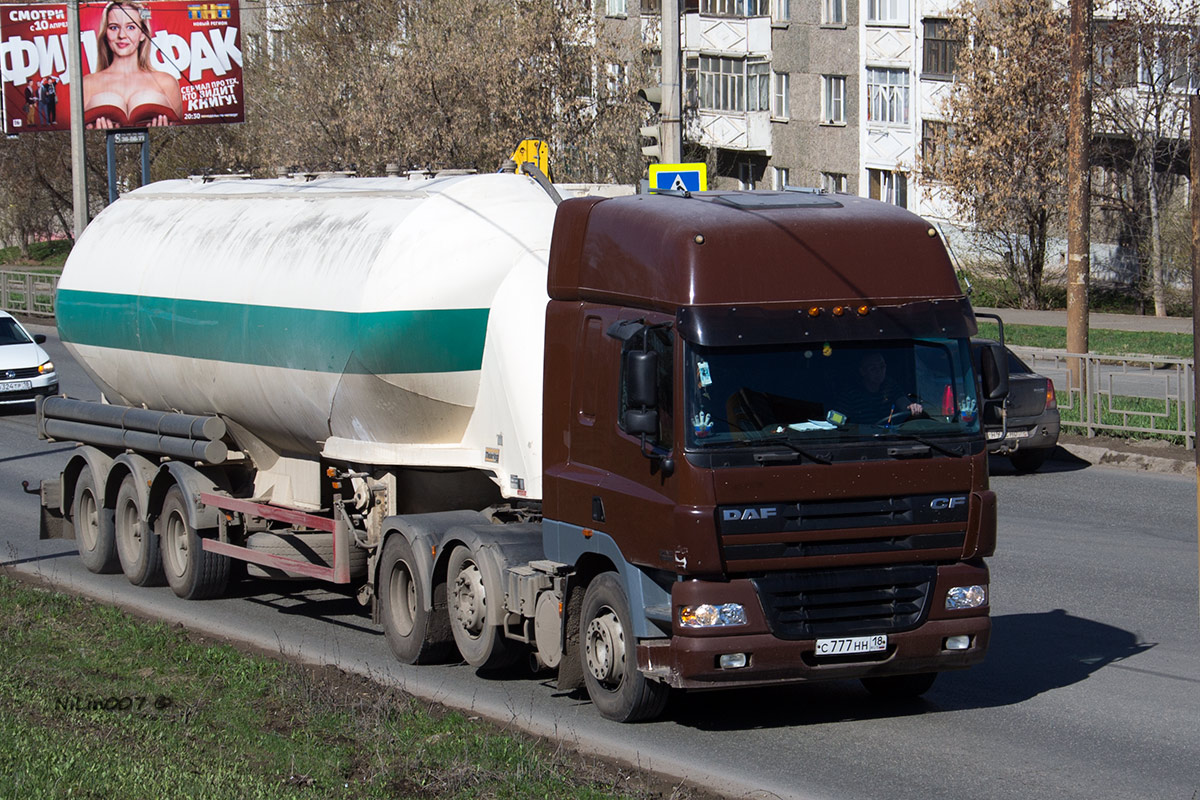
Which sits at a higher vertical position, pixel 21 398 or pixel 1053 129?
pixel 1053 129

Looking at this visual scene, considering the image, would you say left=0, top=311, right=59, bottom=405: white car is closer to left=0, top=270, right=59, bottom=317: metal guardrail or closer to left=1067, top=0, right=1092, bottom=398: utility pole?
left=1067, top=0, right=1092, bottom=398: utility pole

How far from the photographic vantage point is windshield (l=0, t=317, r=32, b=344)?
2738 cm

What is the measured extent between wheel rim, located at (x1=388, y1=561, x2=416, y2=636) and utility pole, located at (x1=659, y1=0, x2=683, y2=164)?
29.6ft

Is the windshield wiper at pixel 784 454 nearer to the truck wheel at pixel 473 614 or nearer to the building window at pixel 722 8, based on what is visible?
the truck wheel at pixel 473 614

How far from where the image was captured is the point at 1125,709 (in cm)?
925

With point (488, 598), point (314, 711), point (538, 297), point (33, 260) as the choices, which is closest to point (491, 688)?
point (488, 598)

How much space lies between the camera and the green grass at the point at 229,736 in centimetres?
741

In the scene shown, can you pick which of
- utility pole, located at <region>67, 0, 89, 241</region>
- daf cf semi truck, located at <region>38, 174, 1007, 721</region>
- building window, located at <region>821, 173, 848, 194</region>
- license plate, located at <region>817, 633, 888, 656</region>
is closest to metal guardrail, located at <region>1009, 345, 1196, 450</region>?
daf cf semi truck, located at <region>38, 174, 1007, 721</region>

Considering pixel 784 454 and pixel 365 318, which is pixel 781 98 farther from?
pixel 784 454

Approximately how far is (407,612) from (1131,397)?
507 inches

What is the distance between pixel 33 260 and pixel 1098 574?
6251 centimetres

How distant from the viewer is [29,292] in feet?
146

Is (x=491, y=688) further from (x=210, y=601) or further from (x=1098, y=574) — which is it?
(x=1098, y=574)

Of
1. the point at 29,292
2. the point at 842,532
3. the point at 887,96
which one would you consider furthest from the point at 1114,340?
the point at 29,292
